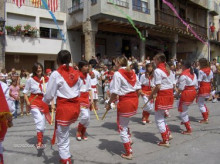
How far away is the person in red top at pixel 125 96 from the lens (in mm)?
4617

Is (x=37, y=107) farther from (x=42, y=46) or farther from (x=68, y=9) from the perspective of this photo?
(x=68, y=9)

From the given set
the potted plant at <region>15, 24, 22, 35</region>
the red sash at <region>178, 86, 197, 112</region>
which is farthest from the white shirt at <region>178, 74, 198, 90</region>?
the potted plant at <region>15, 24, 22, 35</region>

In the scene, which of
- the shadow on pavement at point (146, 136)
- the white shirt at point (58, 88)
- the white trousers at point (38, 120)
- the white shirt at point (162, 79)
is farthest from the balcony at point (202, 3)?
the white shirt at point (58, 88)

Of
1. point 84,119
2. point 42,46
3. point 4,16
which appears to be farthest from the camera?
point 42,46

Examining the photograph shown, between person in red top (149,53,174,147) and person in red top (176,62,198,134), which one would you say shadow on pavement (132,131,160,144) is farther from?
person in red top (176,62,198,134)

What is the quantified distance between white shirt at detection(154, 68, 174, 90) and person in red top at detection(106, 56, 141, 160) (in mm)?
646

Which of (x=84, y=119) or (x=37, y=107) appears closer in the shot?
(x=37, y=107)

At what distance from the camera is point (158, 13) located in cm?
2145

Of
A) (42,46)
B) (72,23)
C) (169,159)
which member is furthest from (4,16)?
(169,159)

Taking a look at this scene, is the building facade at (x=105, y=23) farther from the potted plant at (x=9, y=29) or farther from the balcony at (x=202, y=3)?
the balcony at (x=202, y=3)

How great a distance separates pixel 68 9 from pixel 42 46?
13.0 ft

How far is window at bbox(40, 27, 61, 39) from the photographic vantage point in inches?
739

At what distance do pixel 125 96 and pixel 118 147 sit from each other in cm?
133

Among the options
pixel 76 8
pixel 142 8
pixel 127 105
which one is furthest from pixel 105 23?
pixel 127 105
